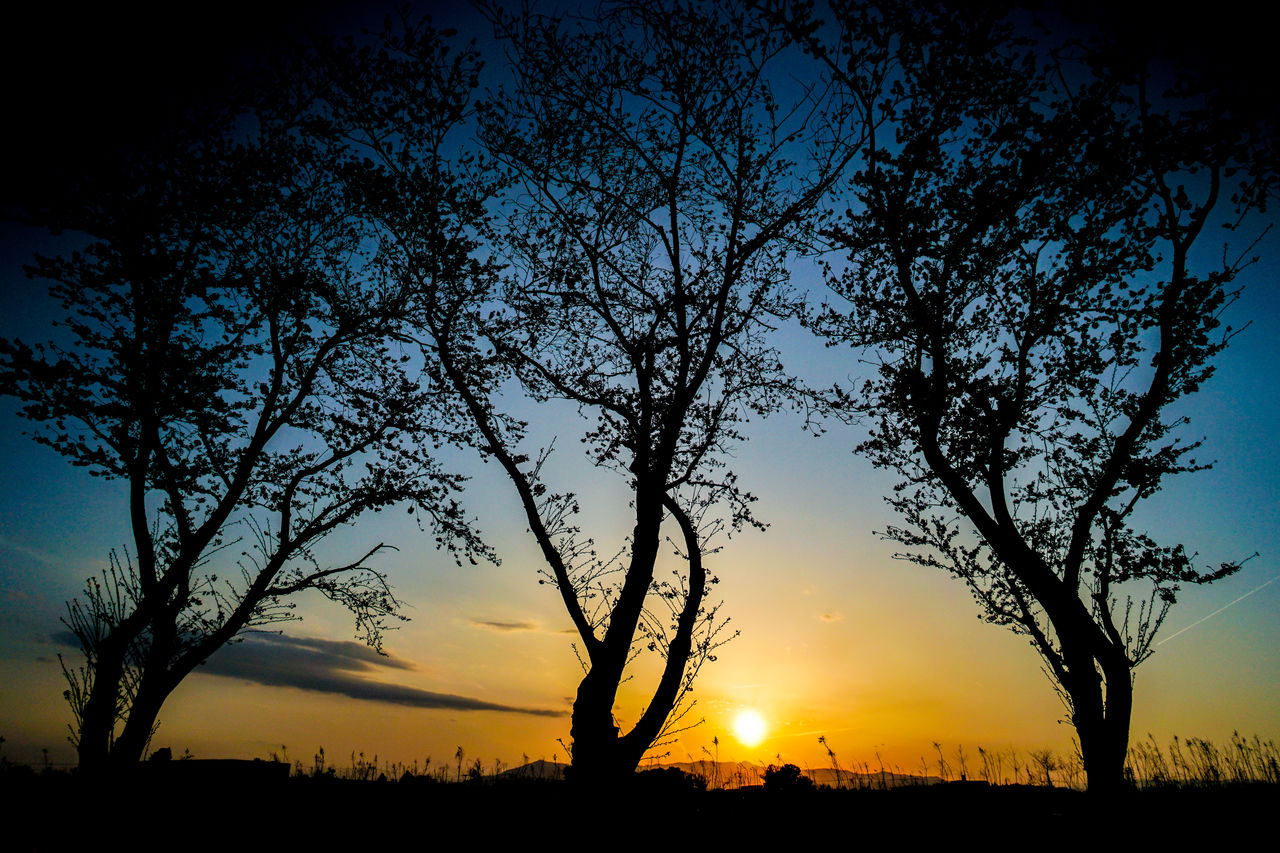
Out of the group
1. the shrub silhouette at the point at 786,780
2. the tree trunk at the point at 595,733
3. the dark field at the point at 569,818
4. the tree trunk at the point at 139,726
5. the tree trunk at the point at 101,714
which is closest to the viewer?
the dark field at the point at 569,818

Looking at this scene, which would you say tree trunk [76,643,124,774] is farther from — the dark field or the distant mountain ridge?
the distant mountain ridge

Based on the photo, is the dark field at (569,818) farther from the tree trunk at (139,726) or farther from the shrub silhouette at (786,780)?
the tree trunk at (139,726)

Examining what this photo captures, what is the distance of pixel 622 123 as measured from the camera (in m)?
11.6

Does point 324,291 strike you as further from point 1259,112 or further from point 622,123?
point 1259,112

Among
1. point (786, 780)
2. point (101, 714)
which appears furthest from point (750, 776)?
point (101, 714)

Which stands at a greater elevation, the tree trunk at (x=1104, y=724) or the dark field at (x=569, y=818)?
Result: the tree trunk at (x=1104, y=724)

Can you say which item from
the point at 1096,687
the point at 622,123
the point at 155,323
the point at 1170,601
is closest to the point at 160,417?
the point at 155,323

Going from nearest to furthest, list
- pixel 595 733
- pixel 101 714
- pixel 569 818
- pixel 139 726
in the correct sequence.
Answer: pixel 569 818 → pixel 595 733 → pixel 101 714 → pixel 139 726

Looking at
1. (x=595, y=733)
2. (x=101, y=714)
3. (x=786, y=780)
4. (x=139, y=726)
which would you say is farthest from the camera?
(x=139, y=726)

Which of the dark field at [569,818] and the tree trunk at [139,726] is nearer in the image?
the dark field at [569,818]

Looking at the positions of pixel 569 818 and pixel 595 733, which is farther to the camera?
pixel 595 733

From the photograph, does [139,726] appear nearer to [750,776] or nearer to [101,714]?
[101,714]

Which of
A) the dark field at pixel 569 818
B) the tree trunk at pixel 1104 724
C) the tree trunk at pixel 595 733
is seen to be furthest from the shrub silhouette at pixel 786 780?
the tree trunk at pixel 1104 724

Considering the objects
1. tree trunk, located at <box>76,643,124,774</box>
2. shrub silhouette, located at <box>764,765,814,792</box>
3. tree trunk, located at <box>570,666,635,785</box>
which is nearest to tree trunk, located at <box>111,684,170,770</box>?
tree trunk, located at <box>76,643,124,774</box>
